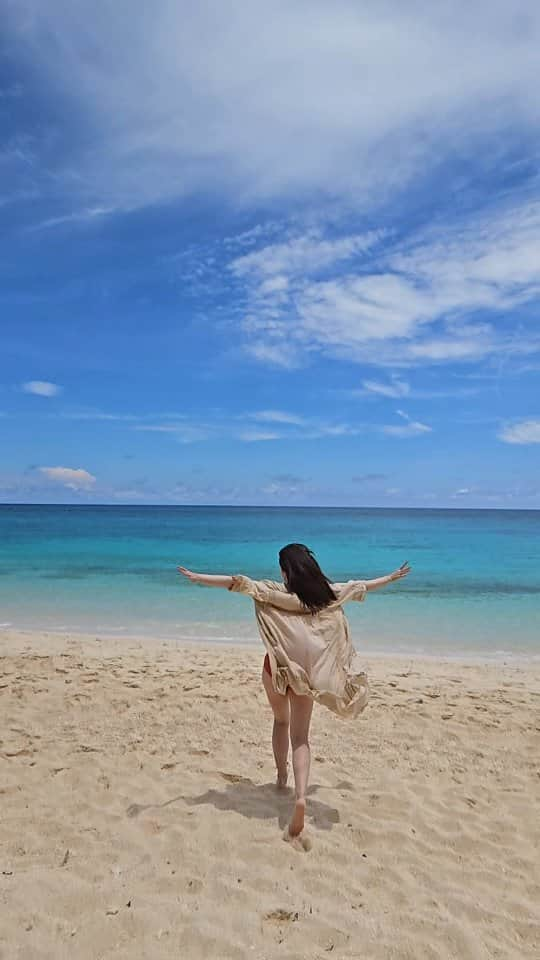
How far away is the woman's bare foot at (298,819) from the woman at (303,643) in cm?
18

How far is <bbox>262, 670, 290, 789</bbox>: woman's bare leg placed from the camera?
485 cm

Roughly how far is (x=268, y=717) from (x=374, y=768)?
1677 millimetres

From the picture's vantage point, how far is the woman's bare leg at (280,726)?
4852 mm

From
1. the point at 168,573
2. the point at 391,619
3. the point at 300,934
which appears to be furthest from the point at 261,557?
the point at 300,934

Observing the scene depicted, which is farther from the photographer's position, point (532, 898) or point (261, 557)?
point (261, 557)

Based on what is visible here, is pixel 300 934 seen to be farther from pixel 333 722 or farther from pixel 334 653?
pixel 333 722

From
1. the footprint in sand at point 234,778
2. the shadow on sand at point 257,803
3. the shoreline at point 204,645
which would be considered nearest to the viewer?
the shadow on sand at point 257,803

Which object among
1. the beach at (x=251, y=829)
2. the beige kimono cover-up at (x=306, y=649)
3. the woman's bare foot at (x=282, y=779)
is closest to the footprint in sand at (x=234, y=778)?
the beach at (x=251, y=829)

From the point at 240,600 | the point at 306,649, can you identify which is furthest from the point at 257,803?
the point at 240,600

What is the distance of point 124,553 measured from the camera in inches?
1319

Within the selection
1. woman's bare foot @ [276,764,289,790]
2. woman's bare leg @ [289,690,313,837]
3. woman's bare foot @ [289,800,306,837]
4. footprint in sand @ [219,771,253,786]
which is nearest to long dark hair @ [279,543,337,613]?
woman's bare leg @ [289,690,313,837]

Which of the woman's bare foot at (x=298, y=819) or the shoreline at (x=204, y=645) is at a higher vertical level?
the shoreline at (x=204, y=645)

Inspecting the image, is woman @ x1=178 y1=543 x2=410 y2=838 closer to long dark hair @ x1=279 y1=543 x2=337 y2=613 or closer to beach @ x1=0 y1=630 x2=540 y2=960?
long dark hair @ x1=279 y1=543 x2=337 y2=613

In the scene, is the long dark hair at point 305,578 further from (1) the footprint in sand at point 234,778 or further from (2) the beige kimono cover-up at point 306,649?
(1) the footprint in sand at point 234,778
